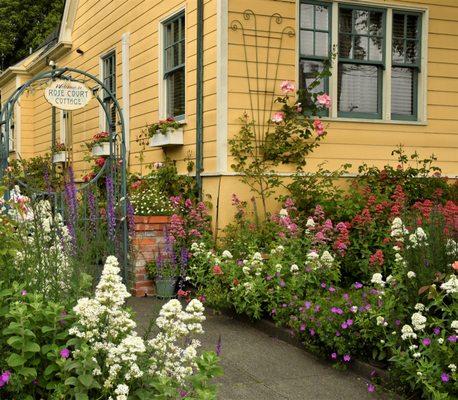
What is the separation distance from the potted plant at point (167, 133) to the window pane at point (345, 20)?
2.63m

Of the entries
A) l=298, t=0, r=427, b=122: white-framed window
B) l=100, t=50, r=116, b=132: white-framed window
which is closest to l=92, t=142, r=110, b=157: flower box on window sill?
l=100, t=50, r=116, b=132: white-framed window

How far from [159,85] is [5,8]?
23432 mm

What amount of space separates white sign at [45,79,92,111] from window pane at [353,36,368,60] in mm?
3753

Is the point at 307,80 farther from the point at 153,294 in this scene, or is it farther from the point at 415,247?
the point at 415,247

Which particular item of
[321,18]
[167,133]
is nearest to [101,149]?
[167,133]

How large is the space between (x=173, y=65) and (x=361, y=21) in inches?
111

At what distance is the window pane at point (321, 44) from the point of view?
8.92 meters

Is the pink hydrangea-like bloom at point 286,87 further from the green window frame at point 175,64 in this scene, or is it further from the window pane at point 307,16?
the green window frame at point 175,64

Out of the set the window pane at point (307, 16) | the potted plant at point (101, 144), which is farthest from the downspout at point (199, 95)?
the potted plant at point (101, 144)

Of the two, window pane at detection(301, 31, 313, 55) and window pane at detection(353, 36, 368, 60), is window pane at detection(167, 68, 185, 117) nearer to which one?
window pane at detection(301, 31, 313, 55)

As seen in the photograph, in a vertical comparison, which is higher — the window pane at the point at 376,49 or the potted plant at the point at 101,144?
the window pane at the point at 376,49

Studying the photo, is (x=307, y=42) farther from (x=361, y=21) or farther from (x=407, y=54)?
(x=407, y=54)

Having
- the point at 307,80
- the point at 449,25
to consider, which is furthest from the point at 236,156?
the point at 449,25

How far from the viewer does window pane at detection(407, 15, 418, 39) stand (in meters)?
9.43
